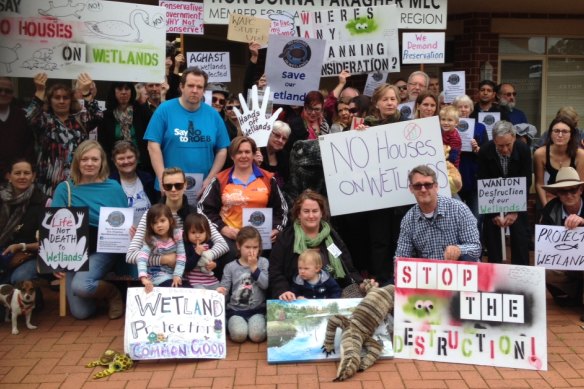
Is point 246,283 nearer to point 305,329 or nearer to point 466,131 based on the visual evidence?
point 305,329

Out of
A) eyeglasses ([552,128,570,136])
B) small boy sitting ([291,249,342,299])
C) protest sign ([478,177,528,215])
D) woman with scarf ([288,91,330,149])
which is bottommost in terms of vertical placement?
small boy sitting ([291,249,342,299])

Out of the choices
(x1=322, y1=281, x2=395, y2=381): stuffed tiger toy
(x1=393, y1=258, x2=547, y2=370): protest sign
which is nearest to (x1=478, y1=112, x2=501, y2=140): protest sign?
(x1=393, y1=258, x2=547, y2=370): protest sign

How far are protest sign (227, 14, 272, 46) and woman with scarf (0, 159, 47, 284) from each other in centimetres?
253

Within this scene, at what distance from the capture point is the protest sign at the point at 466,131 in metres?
6.23

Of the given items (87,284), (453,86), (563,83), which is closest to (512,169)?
(453,86)

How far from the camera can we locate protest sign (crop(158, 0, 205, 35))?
7320 millimetres

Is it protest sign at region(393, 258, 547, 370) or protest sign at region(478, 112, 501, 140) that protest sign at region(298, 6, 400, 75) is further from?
protest sign at region(393, 258, 547, 370)

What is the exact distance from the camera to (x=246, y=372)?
4.24m

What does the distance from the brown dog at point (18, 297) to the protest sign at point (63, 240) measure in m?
0.23

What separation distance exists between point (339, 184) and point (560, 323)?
2.14 m

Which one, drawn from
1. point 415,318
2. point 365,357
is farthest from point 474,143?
point 365,357

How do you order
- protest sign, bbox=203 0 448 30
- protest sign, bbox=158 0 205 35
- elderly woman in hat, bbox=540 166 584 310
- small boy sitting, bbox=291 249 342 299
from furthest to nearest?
protest sign, bbox=158 0 205 35, protest sign, bbox=203 0 448 30, elderly woman in hat, bbox=540 166 584 310, small boy sitting, bbox=291 249 342 299

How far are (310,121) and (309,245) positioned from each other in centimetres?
167

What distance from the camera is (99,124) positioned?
616cm
